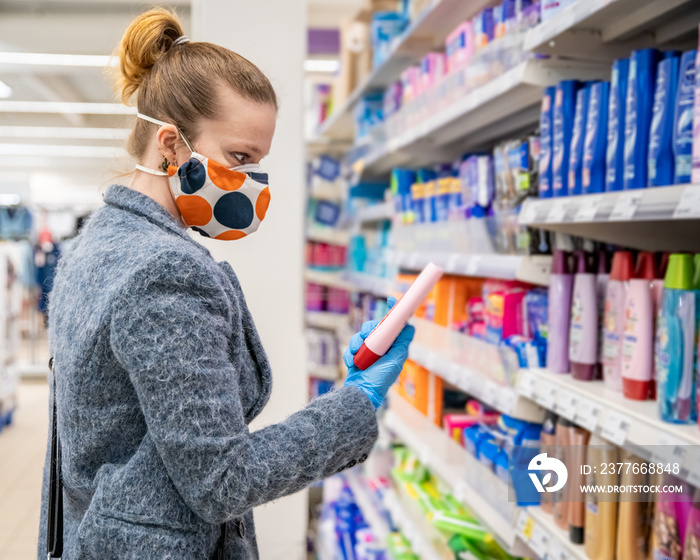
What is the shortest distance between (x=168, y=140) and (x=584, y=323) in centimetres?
109

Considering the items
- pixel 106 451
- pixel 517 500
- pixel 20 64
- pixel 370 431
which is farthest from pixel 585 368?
pixel 20 64

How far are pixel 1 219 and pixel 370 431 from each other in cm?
927

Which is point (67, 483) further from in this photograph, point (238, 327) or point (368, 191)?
point (368, 191)

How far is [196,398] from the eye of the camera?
84cm

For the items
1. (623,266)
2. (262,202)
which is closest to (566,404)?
(623,266)

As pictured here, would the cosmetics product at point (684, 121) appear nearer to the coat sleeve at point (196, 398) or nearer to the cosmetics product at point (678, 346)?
the cosmetics product at point (678, 346)

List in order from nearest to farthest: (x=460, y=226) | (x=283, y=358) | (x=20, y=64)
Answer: (x=460, y=226)
(x=283, y=358)
(x=20, y=64)

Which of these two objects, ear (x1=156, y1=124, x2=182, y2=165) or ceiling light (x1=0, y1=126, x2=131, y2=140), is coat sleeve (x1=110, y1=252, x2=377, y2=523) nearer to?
ear (x1=156, y1=124, x2=182, y2=165)

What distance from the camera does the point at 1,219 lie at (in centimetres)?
886

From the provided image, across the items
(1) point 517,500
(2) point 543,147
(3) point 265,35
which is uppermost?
(3) point 265,35

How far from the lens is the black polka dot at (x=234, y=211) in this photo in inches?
44.6

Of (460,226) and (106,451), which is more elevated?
(460,226)

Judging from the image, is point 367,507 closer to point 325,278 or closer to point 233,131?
point 325,278

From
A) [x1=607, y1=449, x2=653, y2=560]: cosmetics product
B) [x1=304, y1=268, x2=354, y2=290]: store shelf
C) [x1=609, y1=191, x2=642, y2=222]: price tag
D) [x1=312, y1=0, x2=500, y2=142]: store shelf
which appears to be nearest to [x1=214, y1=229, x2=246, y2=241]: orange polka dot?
[x1=609, y1=191, x2=642, y2=222]: price tag
